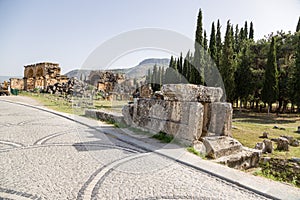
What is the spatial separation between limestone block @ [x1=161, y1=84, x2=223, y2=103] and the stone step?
1756 millimetres

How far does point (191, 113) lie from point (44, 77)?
119ft

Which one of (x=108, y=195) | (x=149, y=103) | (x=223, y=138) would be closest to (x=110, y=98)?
(x=149, y=103)

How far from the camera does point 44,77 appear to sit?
36844 millimetres

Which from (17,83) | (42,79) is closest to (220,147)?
(42,79)

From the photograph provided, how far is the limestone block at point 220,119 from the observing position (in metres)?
6.45

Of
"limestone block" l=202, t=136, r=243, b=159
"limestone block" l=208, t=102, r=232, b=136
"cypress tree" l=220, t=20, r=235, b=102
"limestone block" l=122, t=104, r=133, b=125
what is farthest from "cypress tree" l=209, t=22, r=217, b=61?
"limestone block" l=202, t=136, r=243, b=159

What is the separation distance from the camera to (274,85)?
25391 millimetres

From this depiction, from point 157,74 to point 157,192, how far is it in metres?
52.5

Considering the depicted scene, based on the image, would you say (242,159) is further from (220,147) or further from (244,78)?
(244,78)

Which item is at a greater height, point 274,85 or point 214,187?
point 274,85

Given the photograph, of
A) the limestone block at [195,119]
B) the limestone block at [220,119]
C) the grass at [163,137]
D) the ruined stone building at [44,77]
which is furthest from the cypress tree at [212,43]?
the limestone block at [195,119]

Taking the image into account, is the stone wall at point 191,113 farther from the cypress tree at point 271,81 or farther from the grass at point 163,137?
the cypress tree at point 271,81

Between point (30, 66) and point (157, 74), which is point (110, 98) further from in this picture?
point (157, 74)

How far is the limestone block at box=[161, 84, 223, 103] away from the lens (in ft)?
20.8
